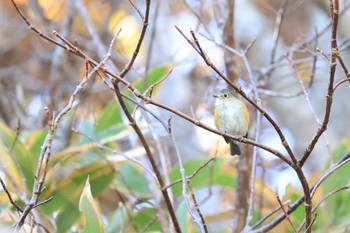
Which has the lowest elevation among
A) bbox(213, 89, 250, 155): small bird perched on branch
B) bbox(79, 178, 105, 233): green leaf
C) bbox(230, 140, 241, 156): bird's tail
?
bbox(79, 178, 105, 233): green leaf

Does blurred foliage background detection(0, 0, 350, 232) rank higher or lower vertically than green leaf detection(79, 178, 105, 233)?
higher

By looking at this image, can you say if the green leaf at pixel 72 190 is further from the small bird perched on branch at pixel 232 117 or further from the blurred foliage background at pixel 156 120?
the small bird perched on branch at pixel 232 117

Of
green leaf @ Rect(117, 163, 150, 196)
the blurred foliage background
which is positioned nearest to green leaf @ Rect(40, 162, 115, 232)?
the blurred foliage background

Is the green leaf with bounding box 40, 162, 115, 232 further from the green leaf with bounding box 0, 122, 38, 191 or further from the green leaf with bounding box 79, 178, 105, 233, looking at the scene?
the green leaf with bounding box 79, 178, 105, 233

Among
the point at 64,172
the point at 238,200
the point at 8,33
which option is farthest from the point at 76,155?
the point at 8,33

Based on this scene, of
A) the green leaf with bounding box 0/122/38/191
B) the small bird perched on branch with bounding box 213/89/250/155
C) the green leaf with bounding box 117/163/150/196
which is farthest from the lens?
the green leaf with bounding box 117/163/150/196

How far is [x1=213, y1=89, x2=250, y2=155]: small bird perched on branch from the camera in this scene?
146 centimetres

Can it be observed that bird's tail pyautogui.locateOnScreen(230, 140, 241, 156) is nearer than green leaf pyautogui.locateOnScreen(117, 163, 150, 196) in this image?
Yes

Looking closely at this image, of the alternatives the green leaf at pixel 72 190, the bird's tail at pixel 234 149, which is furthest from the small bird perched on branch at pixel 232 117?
the green leaf at pixel 72 190

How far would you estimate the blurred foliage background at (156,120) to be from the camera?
4.93 feet

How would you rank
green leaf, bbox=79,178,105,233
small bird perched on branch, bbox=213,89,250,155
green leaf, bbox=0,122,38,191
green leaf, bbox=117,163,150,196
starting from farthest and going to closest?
green leaf, bbox=117,163,150,196, green leaf, bbox=0,122,38,191, small bird perched on branch, bbox=213,89,250,155, green leaf, bbox=79,178,105,233

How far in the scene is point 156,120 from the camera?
196cm

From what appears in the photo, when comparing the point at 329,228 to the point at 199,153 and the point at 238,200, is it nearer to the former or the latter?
the point at 238,200

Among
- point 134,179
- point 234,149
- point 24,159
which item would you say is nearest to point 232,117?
point 234,149
